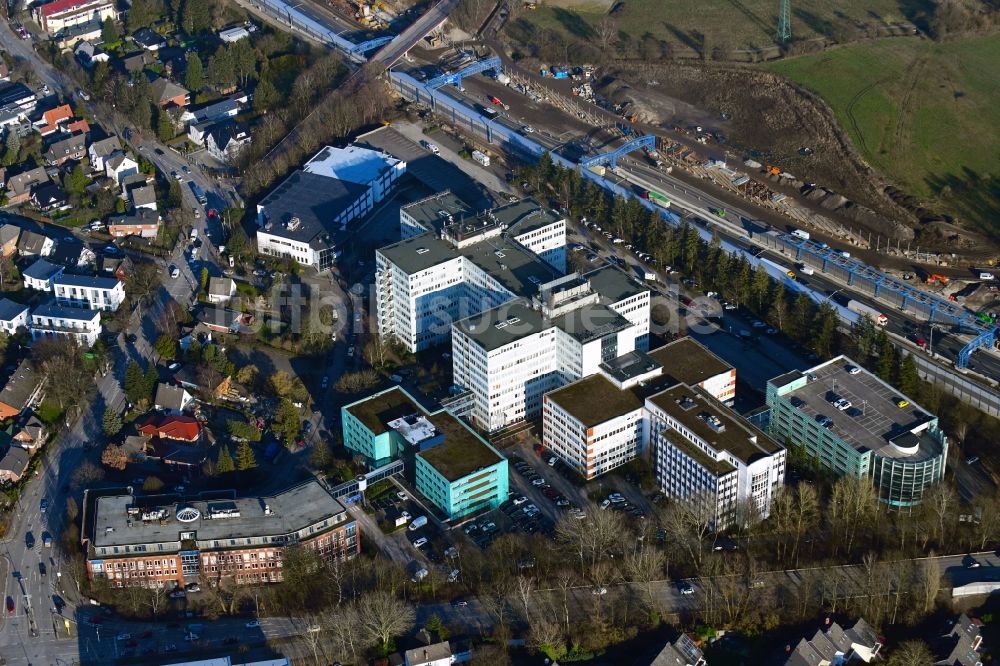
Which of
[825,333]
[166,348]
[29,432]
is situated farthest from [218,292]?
[825,333]

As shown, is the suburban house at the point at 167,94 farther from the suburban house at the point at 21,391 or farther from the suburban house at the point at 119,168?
the suburban house at the point at 21,391

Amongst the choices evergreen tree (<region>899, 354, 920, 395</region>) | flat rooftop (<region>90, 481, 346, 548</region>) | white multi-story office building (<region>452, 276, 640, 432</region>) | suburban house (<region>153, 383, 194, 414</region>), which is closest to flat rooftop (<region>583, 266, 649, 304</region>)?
white multi-story office building (<region>452, 276, 640, 432</region>)

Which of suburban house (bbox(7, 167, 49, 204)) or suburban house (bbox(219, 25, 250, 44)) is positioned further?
suburban house (bbox(219, 25, 250, 44))

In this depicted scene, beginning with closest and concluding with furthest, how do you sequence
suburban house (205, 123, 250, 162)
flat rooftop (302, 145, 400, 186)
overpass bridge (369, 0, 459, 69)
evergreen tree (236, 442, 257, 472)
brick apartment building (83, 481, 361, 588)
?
brick apartment building (83, 481, 361, 588), evergreen tree (236, 442, 257, 472), flat rooftop (302, 145, 400, 186), suburban house (205, 123, 250, 162), overpass bridge (369, 0, 459, 69)

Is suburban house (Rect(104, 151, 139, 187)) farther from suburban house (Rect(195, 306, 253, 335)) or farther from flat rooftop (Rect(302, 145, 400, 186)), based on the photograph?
suburban house (Rect(195, 306, 253, 335))

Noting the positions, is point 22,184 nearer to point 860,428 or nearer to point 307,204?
point 307,204

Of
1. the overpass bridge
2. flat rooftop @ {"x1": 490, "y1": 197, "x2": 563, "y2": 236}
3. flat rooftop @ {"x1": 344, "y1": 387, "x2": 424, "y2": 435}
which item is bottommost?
flat rooftop @ {"x1": 344, "y1": 387, "x2": 424, "y2": 435}

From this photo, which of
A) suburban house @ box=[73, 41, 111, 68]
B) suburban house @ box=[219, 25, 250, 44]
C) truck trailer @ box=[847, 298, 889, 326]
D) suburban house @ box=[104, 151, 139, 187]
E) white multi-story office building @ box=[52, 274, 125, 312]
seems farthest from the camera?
suburban house @ box=[219, 25, 250, 44]

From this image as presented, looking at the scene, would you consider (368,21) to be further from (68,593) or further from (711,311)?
(68,593)
